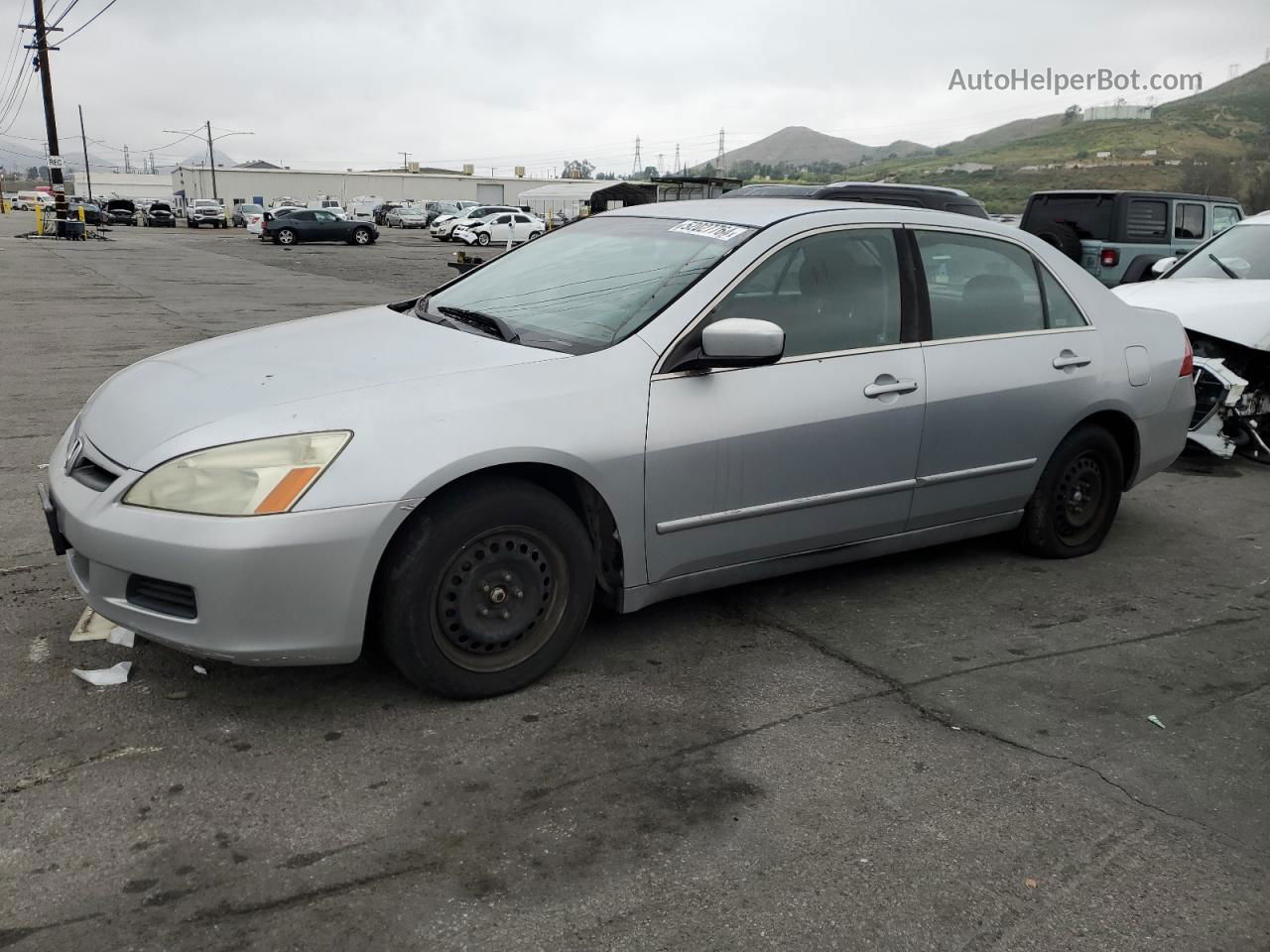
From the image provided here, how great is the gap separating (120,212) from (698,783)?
65.0m

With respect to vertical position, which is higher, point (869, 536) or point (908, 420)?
point (908, 420)

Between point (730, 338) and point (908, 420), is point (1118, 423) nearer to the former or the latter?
point (908, 420)

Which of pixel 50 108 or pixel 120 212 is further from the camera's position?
pixel 120 212

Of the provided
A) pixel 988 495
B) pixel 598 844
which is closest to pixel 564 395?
pixel 598 844

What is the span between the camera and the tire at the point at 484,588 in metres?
3.04

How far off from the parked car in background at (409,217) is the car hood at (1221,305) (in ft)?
183

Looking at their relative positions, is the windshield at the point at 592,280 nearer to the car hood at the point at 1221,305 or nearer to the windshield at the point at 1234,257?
the car hood at the point at 1221,305

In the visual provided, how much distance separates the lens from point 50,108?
113ft

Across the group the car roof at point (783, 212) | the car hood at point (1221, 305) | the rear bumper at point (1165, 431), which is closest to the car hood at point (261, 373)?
the car roof at point (783, 212)

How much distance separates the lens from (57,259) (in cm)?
2416

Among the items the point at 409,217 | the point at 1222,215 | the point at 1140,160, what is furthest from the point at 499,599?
the point at 1140,160

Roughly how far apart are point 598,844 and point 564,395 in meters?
1.38

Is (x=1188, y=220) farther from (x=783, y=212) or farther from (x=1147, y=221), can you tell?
(x=783, y=212)

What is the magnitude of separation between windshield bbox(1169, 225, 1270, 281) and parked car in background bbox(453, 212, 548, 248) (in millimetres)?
32670
